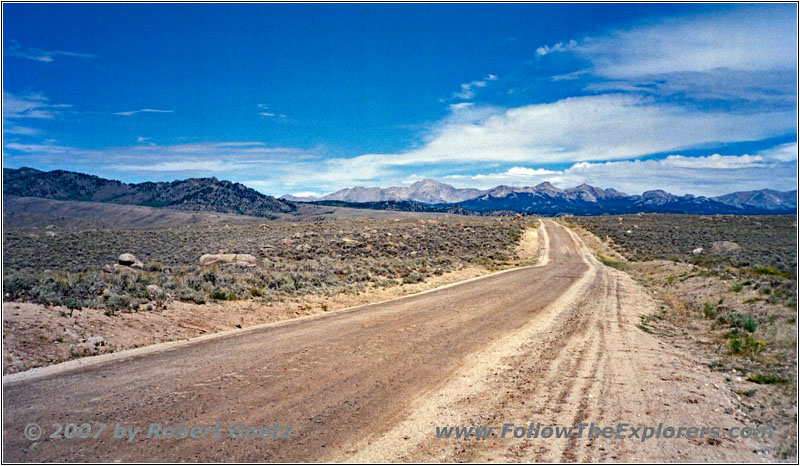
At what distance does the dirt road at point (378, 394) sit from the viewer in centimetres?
562

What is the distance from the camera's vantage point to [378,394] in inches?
297

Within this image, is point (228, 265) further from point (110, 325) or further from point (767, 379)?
point (767, 379)

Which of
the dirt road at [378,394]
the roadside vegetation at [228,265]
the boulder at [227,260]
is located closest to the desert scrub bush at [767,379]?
the dirt road at [378,394]

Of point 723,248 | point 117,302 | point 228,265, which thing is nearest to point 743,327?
point 117,302

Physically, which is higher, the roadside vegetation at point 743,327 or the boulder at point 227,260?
the boulder at point 227,260

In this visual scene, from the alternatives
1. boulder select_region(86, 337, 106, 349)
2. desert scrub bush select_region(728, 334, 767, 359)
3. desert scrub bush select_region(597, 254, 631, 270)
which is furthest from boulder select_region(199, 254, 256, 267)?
desert scrub bush select_region(597, 254, 631, 270)

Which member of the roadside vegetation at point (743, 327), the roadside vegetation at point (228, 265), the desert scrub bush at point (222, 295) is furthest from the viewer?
the desert scrub bush at point (222, 295)

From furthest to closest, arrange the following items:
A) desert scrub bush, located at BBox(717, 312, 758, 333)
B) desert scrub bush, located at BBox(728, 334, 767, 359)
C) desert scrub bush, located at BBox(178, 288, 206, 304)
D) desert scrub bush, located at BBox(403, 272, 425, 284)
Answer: desert scrub bush, located at BBox(403, 272, 425, 284) < desert scrub bush, located at BBox(178, 288, 206, 304) < desert scrub bush, located at BBox(717, 312, 758, 333) < desert scrub bush, located at BBox(728, 334, 767, 359)

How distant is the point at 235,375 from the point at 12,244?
4655 centimetres

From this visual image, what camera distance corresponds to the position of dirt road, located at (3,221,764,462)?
562 cm

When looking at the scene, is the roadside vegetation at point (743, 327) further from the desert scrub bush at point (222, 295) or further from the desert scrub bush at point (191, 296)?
the desert scrub bush at point (191, 296)

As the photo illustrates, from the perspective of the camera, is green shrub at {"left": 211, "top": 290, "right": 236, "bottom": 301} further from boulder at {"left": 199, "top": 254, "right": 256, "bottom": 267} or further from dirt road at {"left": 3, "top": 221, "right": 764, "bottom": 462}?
boulder at {"left": 199, "top": 254, "right": 256, "bottom": 267}

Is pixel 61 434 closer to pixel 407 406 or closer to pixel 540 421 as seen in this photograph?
pixel 407 406

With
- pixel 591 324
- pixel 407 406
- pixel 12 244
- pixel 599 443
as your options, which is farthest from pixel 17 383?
pixel 12 244
